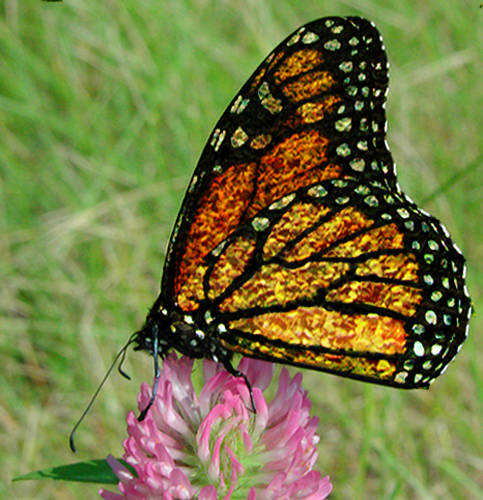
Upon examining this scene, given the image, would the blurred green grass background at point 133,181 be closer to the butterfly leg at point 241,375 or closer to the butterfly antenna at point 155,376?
the butterfly leg at point 241,375

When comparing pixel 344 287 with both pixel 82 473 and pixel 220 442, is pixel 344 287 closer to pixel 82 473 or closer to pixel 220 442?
pixel 220 442

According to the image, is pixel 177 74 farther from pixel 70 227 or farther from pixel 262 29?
pixel 70 227

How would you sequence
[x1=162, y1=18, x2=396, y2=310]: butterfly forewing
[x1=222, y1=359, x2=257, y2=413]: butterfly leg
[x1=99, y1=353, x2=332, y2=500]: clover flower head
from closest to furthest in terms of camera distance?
[x1=99, y1=353, x2=332, y2=500]: clover flower head → [x1=222, y1=359, x2=257, y2=413]: butterfly leg → [x1=162, y1=18, x2=396, y2=310]: butterfly forewing

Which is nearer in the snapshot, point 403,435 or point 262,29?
point 403,435

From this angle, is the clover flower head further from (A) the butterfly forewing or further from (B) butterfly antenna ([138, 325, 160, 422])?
(A) the butterfly forewing

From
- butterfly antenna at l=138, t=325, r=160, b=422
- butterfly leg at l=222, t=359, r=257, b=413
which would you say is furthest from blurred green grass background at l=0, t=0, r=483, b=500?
butterfly antenna at l=138, t=325, r=160, b=422

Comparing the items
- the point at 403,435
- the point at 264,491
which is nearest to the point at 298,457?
the point at 264,491

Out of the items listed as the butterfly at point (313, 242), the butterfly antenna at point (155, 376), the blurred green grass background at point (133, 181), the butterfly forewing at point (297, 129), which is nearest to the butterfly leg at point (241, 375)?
the butterfly at point (313, 242)
